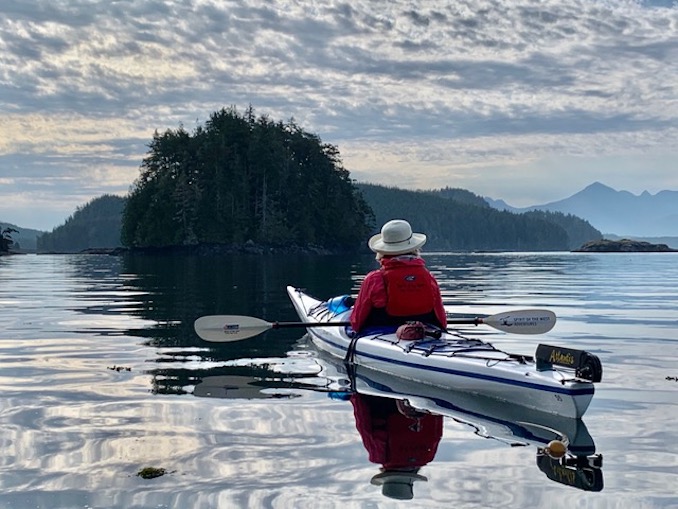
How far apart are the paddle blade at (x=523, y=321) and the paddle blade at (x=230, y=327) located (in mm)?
4018

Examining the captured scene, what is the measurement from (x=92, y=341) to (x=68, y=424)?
23.3 feet

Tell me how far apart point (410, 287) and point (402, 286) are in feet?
0.42

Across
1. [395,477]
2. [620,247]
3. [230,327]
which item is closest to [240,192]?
[620,247]

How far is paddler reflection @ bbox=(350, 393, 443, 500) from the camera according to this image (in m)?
6.69

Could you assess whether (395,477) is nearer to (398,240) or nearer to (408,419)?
(408,419)

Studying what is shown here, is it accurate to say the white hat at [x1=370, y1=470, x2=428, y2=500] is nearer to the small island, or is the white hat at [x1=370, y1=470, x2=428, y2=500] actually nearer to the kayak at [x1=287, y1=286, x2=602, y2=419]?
the kayak at [x1=287, y1=286, x2=602, y2=419]

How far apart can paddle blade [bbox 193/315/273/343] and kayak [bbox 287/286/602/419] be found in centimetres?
107

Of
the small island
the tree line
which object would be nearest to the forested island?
the tree line

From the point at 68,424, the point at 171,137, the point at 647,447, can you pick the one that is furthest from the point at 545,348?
the point at 171,137

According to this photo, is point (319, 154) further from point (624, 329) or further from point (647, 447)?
point (647, 447)

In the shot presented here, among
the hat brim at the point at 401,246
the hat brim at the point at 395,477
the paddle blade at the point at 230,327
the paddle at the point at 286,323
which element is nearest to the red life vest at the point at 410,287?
the hat brim at the point at 401,246

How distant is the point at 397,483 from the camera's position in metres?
6.60

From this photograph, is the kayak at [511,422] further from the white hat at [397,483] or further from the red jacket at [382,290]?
the white hat at [397,483]

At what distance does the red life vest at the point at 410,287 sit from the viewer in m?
12.2
